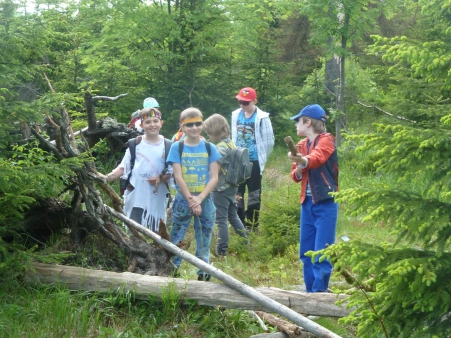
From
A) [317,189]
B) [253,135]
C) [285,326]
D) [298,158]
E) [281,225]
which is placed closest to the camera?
[285,326]

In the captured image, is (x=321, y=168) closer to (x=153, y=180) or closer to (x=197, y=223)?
(x=197, y=223)

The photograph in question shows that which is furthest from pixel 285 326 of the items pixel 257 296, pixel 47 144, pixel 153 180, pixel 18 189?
pixel 47 144

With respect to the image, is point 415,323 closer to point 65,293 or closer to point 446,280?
point 446,280

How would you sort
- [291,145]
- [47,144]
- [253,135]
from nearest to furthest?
[291,145]
[47,144]
[253,135]

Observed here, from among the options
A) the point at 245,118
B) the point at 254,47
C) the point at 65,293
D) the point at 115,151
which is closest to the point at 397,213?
the point at 65,293

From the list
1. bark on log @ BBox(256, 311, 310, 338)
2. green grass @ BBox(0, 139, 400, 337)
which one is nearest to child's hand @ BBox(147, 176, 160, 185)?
green grass @ BBox(0, 139, 400, 337)

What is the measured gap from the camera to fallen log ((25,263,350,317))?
5078mm

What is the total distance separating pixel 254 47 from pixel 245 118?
21.0 ft

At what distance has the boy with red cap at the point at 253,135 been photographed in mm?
8742

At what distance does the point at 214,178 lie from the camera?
249 inches

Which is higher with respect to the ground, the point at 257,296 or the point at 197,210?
the point at 197,210

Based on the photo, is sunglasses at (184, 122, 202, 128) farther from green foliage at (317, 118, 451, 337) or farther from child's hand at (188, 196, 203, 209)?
green foliage at (317, 118, 451, 337)

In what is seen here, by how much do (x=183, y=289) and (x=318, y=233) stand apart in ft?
4.78

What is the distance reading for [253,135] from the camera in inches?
347
